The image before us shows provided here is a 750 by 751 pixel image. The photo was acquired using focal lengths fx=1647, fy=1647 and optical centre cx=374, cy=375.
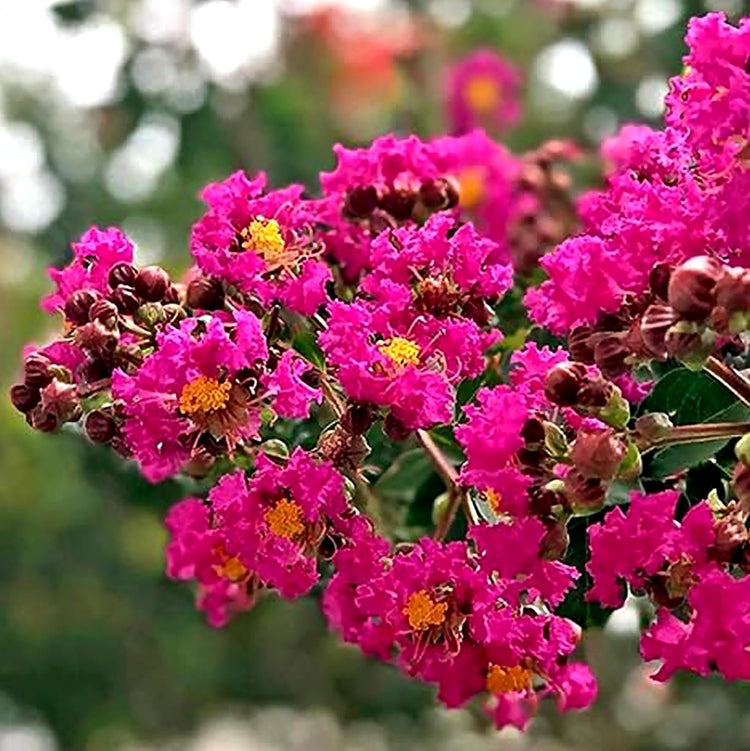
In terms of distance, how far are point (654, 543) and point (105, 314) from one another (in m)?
0.29

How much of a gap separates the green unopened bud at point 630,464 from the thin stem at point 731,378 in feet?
0.17

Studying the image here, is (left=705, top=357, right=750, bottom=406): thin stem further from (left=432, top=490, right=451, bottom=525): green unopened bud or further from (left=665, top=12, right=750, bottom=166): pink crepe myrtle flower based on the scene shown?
(left=432, top=490, right=451, bottom=525): green unopened bud

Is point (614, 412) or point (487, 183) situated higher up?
point (614, 412)

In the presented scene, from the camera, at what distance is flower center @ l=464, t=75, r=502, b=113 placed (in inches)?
101

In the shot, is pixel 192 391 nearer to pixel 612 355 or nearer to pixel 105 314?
pixel 105 314

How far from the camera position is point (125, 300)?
0.82 meters

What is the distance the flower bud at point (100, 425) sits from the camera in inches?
31.7

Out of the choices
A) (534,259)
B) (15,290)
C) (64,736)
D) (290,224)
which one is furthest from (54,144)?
(290,224)

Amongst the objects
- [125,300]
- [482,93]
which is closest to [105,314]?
[125,300]

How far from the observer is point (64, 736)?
395 centimetres

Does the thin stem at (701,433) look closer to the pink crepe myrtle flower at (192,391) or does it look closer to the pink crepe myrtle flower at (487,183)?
the pink crepe myrtle flower at (192,391)

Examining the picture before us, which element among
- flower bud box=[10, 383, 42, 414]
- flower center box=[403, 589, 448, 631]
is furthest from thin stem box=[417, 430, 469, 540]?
flower bud box=[10, 383, 42, 414]

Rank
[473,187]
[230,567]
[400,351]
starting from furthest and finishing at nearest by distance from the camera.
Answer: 1. [473,187]
2. [230,567]
3. [400,351]

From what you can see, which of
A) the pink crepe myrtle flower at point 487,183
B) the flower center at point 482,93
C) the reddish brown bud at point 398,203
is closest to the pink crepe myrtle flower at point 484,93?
the flower center at point 482,93
